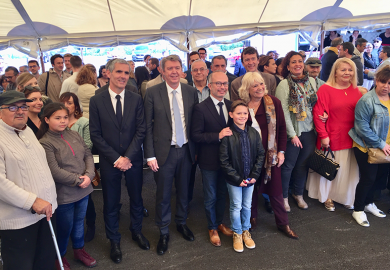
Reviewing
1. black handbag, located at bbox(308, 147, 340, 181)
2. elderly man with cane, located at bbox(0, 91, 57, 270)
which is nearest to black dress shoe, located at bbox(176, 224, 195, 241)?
elderly man with cane, located at bbox(0, 91, 57, 270)

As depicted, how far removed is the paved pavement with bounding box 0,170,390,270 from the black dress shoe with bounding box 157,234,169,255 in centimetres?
5

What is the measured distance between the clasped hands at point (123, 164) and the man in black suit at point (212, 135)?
633 millimetres

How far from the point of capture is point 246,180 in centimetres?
242

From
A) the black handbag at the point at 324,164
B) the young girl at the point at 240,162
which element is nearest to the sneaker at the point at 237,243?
the young girl at the point at 240,162

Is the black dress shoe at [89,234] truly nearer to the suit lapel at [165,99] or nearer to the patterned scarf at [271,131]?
the suit lapel at [165,99]

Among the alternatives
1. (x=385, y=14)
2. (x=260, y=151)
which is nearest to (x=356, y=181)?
(x=260, y=151)

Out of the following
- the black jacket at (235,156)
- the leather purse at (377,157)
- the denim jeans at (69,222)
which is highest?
the black jacket at (235,156)

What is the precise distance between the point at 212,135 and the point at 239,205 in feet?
2.32

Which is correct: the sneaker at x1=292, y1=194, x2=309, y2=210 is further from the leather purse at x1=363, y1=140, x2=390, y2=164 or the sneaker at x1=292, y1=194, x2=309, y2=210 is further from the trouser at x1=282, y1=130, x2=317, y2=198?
the leather purse at x1=363, y1=140, x2=390, y2=164

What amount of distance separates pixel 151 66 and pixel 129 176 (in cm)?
444

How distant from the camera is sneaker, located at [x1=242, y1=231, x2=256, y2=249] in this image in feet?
8.31

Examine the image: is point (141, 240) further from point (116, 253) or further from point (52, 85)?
point (52, 85)

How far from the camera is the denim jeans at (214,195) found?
2594 mm

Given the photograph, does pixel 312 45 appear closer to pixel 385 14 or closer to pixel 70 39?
pixel 385 14
